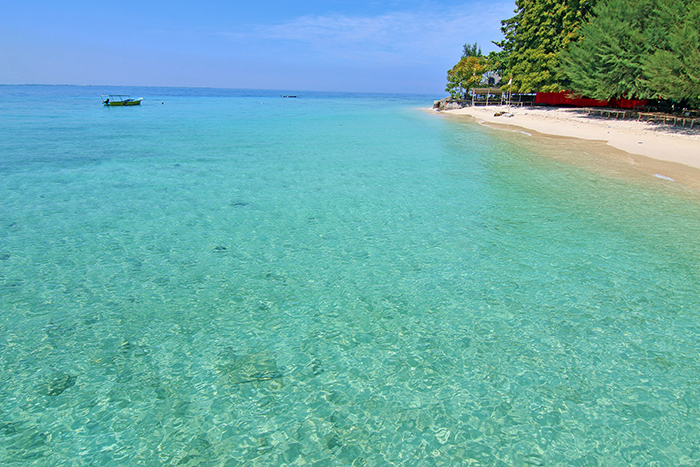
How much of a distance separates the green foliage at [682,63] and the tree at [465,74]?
4644 centimetres

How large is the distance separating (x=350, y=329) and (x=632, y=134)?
2943cm

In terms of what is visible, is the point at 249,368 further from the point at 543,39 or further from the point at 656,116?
the point at 543,39

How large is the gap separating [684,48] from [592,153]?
10.6 m

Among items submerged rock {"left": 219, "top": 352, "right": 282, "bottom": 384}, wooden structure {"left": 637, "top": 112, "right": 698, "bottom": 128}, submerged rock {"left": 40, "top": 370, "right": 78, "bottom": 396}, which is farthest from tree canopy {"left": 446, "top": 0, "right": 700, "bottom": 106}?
submerged rock {"left": 40, "top": 370, "right": 78, "bottom": 396}

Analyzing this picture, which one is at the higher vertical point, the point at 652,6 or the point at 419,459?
the point at 652,6

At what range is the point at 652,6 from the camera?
30438mm

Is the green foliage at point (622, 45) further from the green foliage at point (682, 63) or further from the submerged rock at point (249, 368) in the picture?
the submerged rock at point (249, 368)

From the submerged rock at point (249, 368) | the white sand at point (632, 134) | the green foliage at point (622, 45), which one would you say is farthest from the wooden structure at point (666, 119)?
the submerged rock at point (249, 368)

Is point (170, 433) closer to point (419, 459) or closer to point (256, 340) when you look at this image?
point (256, 340)

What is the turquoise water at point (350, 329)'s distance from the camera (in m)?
4.00

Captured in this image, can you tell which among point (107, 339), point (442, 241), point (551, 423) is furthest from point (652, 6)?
point (107, 339)

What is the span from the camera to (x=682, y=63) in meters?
22.9

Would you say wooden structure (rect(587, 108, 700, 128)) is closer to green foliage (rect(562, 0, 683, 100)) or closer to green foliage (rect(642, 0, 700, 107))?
green foliage (rect(642, 0, 700, 107))

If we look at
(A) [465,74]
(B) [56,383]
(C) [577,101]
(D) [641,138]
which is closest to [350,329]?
(B) [56,383]
